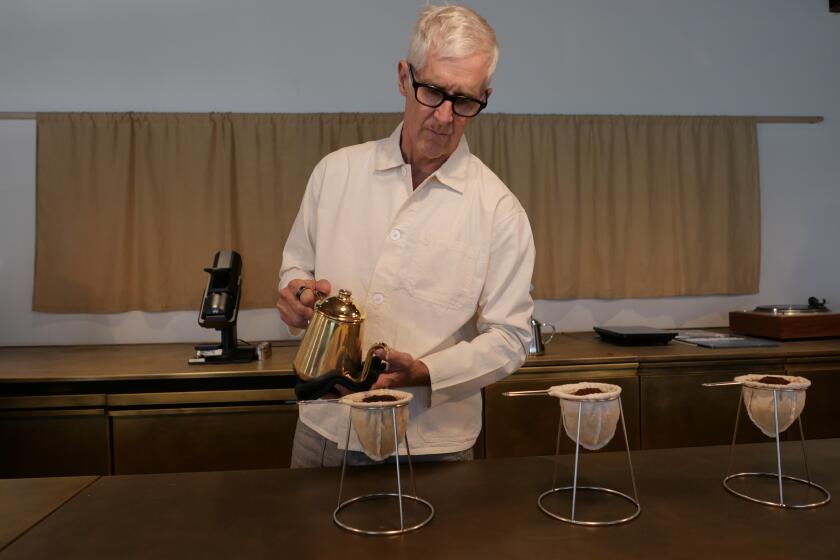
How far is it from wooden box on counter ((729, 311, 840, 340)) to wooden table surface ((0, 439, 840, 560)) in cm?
198

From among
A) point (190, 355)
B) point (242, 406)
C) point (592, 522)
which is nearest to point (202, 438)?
point (242, 406)

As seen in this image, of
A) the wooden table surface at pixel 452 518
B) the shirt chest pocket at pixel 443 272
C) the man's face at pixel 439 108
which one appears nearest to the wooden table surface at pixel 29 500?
the wooden table surface at pixel 452 518

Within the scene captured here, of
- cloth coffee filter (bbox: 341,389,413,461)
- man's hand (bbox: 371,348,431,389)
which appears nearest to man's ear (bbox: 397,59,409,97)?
man's hand (bbox: 371,348,431,389)

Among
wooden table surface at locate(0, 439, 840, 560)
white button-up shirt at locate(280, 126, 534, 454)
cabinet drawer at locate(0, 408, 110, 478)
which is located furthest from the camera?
cabinet drawer at locate(0, 408, 110, 478)

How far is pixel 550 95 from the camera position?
11.8ft

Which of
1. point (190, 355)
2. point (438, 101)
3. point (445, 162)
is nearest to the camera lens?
point (438, 101)

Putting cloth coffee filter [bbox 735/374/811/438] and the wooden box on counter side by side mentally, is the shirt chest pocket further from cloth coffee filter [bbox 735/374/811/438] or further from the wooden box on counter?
the wooden box on counter

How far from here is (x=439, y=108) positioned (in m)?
1.42

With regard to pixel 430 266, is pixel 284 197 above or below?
above

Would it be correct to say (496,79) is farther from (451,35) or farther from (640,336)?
(451,35)

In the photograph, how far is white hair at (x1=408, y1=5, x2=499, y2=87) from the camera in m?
1.37

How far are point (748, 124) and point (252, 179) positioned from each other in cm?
293

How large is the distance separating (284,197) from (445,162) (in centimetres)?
191

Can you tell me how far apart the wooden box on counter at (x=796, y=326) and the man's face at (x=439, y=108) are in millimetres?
2418
